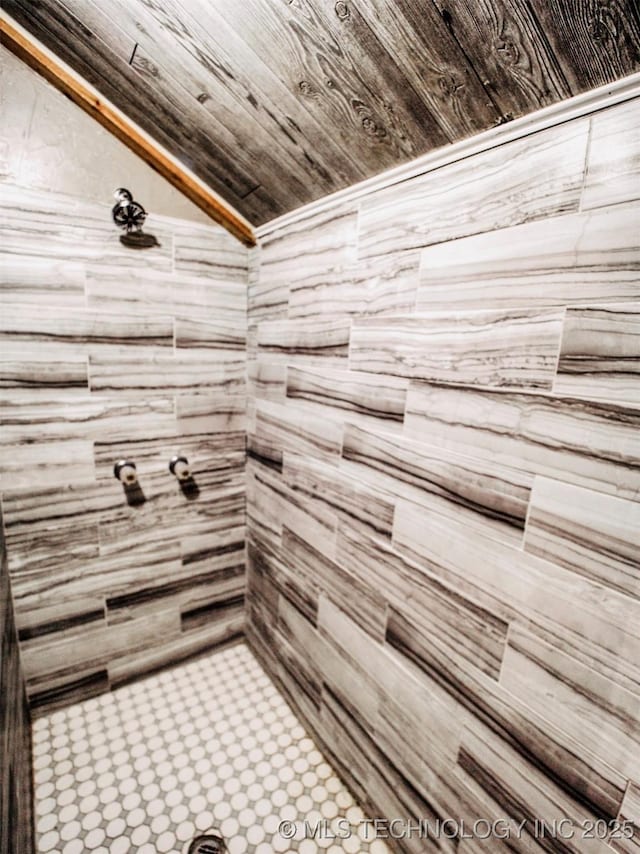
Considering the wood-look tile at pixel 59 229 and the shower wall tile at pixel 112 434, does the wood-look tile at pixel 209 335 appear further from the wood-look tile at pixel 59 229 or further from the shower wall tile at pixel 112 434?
the wood-look tile at pixel 59 229

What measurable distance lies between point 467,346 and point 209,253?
47.1 inches

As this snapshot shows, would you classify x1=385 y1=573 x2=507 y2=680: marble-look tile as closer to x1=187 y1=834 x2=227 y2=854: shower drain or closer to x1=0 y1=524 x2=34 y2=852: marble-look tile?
x1=187 y1=834 x2=227 y2=854: shower drain

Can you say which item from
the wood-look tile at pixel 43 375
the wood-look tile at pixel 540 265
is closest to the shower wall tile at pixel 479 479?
the wood-look tile at pixel 540 265

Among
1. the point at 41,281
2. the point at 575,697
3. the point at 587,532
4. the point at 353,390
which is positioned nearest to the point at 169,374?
the point at 41,281

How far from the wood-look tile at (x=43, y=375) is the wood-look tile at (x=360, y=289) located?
31.8 inches

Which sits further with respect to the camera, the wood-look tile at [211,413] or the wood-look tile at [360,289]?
the wood-look tile at [211,413]

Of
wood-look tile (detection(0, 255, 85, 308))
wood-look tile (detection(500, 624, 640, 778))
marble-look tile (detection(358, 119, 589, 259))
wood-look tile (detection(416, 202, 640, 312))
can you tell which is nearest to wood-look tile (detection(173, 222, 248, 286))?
wood-look tile (detection(0, 255, 85, 308))

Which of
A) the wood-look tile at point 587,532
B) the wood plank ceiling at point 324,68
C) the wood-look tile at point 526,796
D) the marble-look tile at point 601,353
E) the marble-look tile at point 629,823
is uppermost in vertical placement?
the wood plank ceiling at point 324,68

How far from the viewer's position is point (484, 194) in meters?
0.85

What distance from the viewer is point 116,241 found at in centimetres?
143

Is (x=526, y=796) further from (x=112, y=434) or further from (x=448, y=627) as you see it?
(x=112, y=434)

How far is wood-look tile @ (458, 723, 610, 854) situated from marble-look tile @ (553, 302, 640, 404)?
2.54 feet

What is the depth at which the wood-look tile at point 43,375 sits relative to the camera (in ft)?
4.39

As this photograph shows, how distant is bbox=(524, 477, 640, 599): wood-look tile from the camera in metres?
0.68
